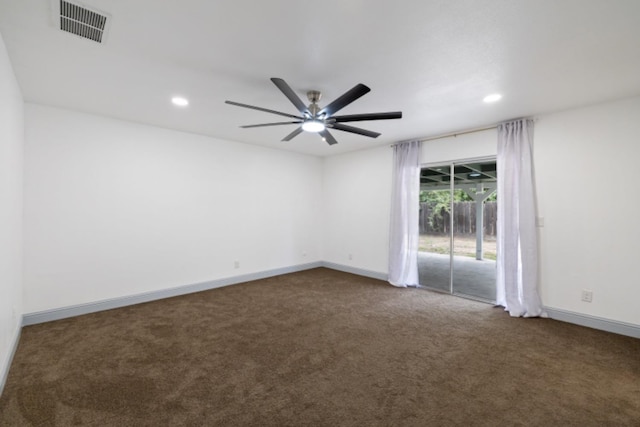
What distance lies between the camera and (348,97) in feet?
7.51

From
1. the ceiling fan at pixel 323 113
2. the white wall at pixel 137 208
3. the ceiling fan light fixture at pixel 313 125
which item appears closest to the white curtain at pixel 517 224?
the ceiling fan at pixel 323 113

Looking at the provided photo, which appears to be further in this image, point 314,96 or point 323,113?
point 314,96

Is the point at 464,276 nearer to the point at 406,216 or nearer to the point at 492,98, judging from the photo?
the point at 406,216

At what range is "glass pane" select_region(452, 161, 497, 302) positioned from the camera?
4770 millimetres

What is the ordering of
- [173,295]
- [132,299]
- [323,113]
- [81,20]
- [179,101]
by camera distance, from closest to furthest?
[81,20], [323,113], [179,101], [132,299], [173,295]

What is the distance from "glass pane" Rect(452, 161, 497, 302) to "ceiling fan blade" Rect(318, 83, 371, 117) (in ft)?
10.1

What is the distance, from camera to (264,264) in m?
5.59

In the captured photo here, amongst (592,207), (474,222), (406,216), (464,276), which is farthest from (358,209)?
(592,207)

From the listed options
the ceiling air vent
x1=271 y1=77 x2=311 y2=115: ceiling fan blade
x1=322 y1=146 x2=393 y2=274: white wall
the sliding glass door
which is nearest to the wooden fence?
the sliding glass door

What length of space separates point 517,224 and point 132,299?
5493 millimetres

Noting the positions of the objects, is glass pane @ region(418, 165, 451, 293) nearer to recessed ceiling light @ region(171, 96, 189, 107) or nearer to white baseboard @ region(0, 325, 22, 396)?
recessed ceiling light @ region(171, 96, 189, 107)

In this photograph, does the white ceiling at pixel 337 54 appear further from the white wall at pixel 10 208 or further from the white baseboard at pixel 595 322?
the white baseboard at pixel 595 322

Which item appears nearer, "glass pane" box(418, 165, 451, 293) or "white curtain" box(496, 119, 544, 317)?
"white curtain" box(496, 119, 544, 317)

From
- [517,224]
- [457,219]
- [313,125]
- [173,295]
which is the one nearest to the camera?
[313,125]
